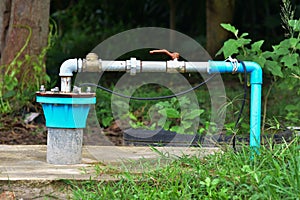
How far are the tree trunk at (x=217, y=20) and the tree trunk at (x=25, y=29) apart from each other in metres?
2.58

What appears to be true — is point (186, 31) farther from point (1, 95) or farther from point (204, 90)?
point (1, 95)

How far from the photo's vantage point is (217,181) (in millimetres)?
2098

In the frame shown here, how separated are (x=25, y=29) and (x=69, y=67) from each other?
2.19 m

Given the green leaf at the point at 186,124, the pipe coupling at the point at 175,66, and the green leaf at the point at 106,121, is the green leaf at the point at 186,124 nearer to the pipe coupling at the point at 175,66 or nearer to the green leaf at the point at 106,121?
the green leaf at the point at 106,121

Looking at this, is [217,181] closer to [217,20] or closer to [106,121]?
[106,121]

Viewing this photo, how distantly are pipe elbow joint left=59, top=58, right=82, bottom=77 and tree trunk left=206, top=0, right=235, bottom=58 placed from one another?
167 inches

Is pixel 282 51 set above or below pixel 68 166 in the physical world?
above

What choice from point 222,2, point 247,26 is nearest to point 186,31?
point 247,26

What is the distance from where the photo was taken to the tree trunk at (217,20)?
21.6 feet

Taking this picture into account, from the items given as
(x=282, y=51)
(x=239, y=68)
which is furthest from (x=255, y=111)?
(x=282, y=51)

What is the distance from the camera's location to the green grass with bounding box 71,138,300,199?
2049 mm

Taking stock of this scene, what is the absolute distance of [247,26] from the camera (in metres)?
8.89


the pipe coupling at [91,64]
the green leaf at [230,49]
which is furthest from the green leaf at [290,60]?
the pipe coupling at [91,64]

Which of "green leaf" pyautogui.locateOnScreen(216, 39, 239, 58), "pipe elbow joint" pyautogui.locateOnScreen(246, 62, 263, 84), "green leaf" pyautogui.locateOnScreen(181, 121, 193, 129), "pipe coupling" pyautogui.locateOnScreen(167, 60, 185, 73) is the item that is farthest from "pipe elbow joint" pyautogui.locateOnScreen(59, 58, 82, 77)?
"green leaf" pyautogui.locateOnScreen(181, 121, 193, 129)
